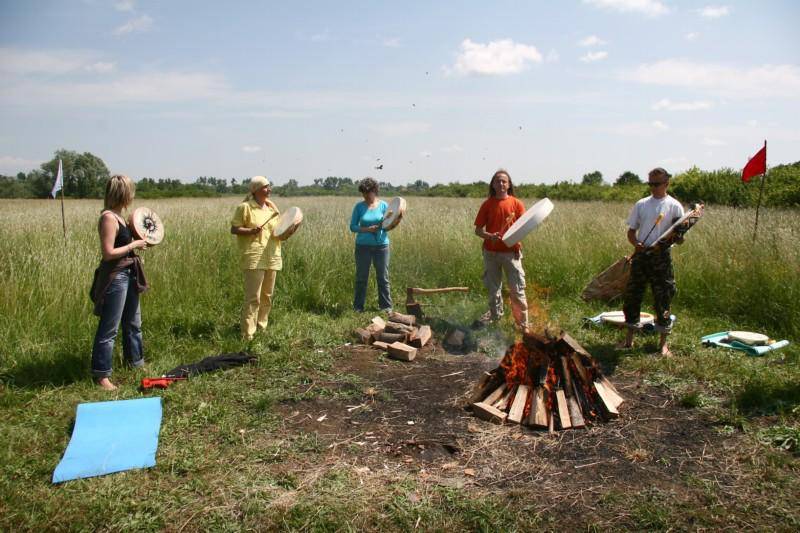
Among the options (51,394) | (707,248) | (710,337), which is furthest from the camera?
(707,248)

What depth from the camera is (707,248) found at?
29.9 ft

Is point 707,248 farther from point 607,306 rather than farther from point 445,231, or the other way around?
point 445,231

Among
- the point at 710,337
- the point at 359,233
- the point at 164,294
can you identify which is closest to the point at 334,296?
the point at 359,233

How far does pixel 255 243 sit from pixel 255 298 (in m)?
0.71

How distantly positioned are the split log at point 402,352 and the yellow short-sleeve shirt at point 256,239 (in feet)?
5.97

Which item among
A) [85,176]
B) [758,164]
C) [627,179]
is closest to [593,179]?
[627,179]

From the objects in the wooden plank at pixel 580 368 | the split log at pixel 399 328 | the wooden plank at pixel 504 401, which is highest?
the wooden plank at pixel 580 368

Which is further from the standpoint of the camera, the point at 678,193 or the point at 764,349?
the point at 678,193

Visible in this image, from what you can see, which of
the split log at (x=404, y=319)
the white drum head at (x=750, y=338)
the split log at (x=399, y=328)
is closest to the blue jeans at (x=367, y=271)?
the split log at (x=404, y=319)

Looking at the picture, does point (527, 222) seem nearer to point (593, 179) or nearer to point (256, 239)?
point (256, 239)

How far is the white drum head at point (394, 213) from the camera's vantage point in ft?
24.6

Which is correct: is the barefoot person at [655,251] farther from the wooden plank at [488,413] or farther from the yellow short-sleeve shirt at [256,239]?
the yellow short-sleeve shirt at [256,239]

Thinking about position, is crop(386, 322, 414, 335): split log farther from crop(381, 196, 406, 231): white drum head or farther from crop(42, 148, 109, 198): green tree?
crop(42, 148, 109, 198): green tree

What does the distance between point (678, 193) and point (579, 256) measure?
13.0 meters
